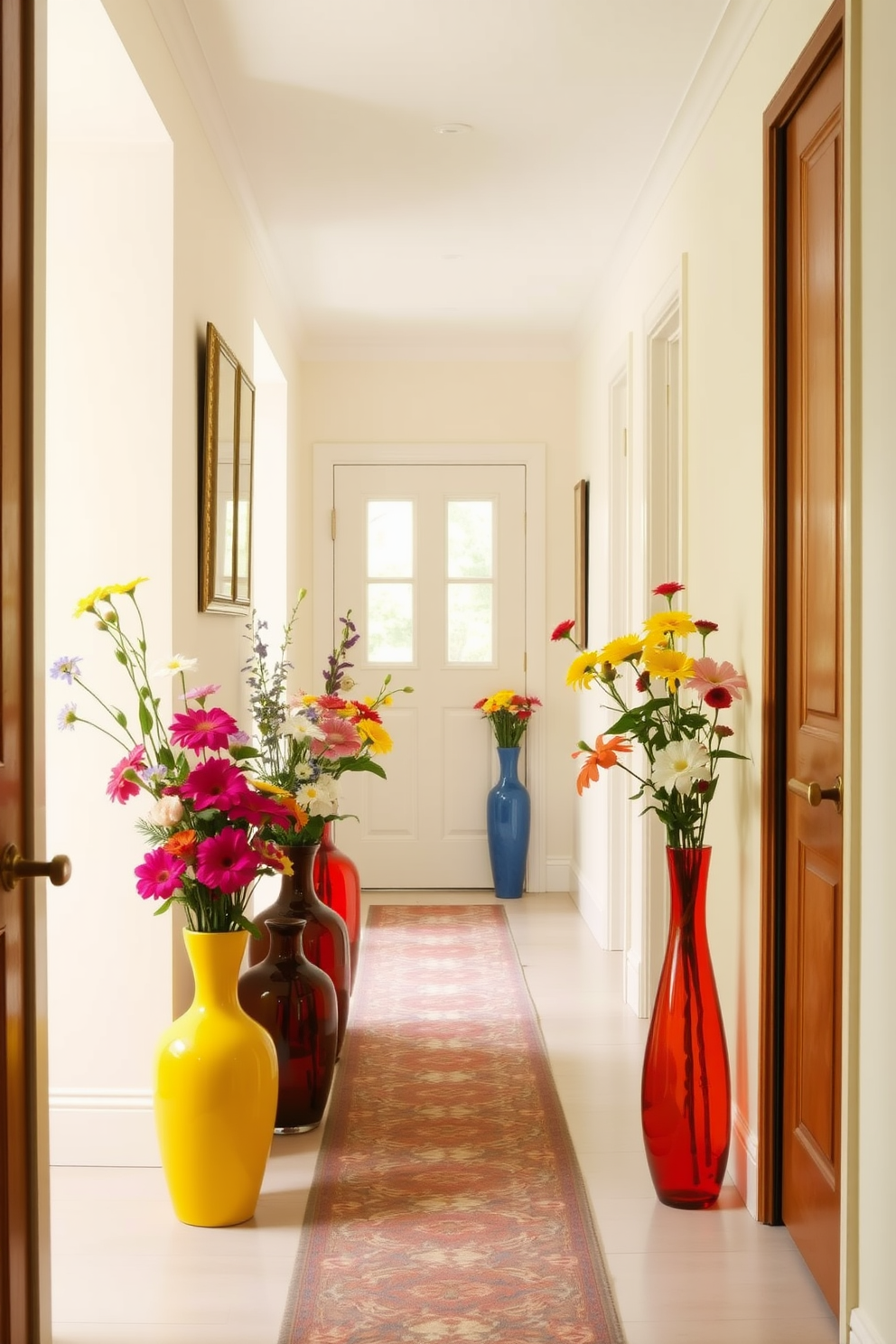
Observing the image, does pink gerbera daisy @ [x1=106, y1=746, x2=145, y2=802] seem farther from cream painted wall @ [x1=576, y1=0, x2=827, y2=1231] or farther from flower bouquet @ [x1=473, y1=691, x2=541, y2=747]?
flower bouquet @ [x1=473, y1=691, x2=541, y2=747]

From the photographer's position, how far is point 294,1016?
2969 millimetres

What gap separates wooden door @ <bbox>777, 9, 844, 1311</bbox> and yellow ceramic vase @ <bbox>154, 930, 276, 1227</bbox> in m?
1.06

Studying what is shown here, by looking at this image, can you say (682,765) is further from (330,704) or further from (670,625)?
(330,704)

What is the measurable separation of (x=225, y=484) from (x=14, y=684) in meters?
1.88

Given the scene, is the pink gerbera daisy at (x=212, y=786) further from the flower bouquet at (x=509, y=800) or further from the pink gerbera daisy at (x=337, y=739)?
the flower bouquet at (x=509, y=800)

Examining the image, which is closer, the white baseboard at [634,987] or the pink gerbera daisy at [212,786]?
the pink gerbera daisy at [212,786]

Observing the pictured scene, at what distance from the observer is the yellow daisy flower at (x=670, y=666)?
2.59m

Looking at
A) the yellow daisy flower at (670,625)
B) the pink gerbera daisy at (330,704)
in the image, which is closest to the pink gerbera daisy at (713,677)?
the yellow daisy flower at (670,625)

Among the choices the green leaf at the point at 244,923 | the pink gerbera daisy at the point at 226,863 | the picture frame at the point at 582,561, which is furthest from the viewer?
the picture frame at the point at 582,561

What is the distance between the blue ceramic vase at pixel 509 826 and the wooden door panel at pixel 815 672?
133 inches

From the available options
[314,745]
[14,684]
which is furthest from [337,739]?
[14,684]

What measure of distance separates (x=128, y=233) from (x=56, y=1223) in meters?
2.14

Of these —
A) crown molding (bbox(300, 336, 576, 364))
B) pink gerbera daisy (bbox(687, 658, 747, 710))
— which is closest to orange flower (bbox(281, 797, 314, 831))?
pink gerbera daisy (bbox(687, 658, 747, 710))

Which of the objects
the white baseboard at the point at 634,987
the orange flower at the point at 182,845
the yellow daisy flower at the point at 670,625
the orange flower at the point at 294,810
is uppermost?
the yellow daisy flower at the point at 670,625
